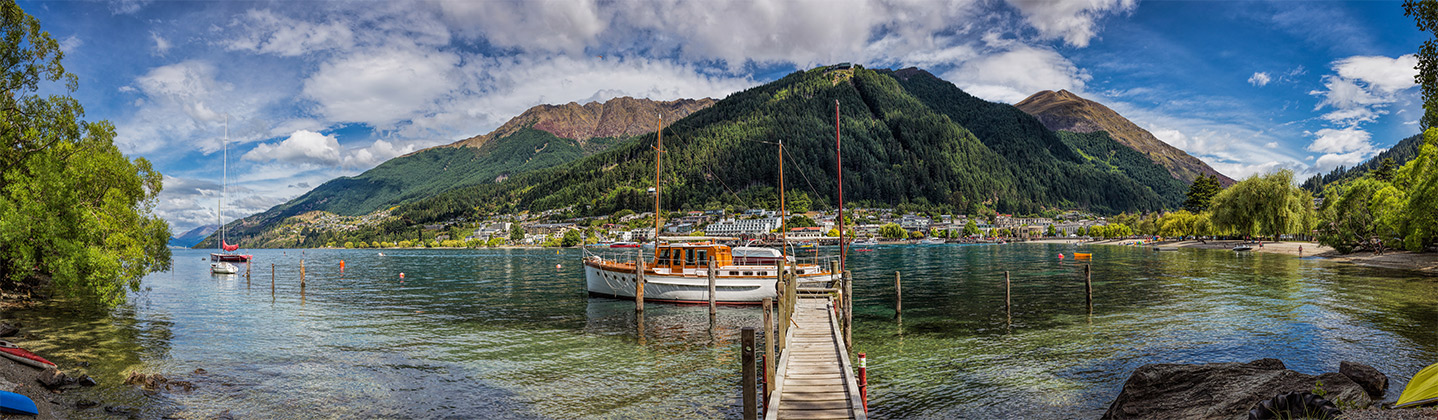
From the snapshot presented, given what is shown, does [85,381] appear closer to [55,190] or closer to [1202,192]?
[55,190]

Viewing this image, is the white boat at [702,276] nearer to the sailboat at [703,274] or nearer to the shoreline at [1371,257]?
the sailboat at [703,274]

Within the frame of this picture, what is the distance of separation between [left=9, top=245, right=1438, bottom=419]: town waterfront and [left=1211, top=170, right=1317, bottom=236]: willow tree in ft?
123

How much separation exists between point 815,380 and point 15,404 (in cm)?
1602

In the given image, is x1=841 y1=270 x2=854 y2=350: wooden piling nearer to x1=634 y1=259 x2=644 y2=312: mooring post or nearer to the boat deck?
the boat deck

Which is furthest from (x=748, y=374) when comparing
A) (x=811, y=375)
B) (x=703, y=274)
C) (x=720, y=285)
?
(x=703, y=274)

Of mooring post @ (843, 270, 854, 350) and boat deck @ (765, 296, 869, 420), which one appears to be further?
mooring post @ (843, 270, 854, 350)

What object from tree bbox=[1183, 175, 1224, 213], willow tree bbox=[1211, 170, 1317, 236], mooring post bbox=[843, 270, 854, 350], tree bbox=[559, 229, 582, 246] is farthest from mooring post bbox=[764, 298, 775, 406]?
tree bbox=[559, 229, 582, 246]

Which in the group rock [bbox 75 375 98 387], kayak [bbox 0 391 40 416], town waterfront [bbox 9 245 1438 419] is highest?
kayak [bbox 0 391 40 416]

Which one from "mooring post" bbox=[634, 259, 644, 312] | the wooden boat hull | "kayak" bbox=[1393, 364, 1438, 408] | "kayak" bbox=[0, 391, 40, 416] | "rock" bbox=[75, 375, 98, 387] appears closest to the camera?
"kayak" bbox=[1393, 364, 1438, 408]

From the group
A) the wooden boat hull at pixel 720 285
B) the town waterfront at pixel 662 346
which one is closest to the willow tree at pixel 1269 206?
the town waterfront at pixel 662 346

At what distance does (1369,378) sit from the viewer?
11.5 metres

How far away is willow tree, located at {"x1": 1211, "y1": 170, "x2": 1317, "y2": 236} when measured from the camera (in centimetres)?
7100

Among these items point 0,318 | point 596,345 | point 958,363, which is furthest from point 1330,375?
point 0,318

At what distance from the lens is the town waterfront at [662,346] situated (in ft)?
52.1
